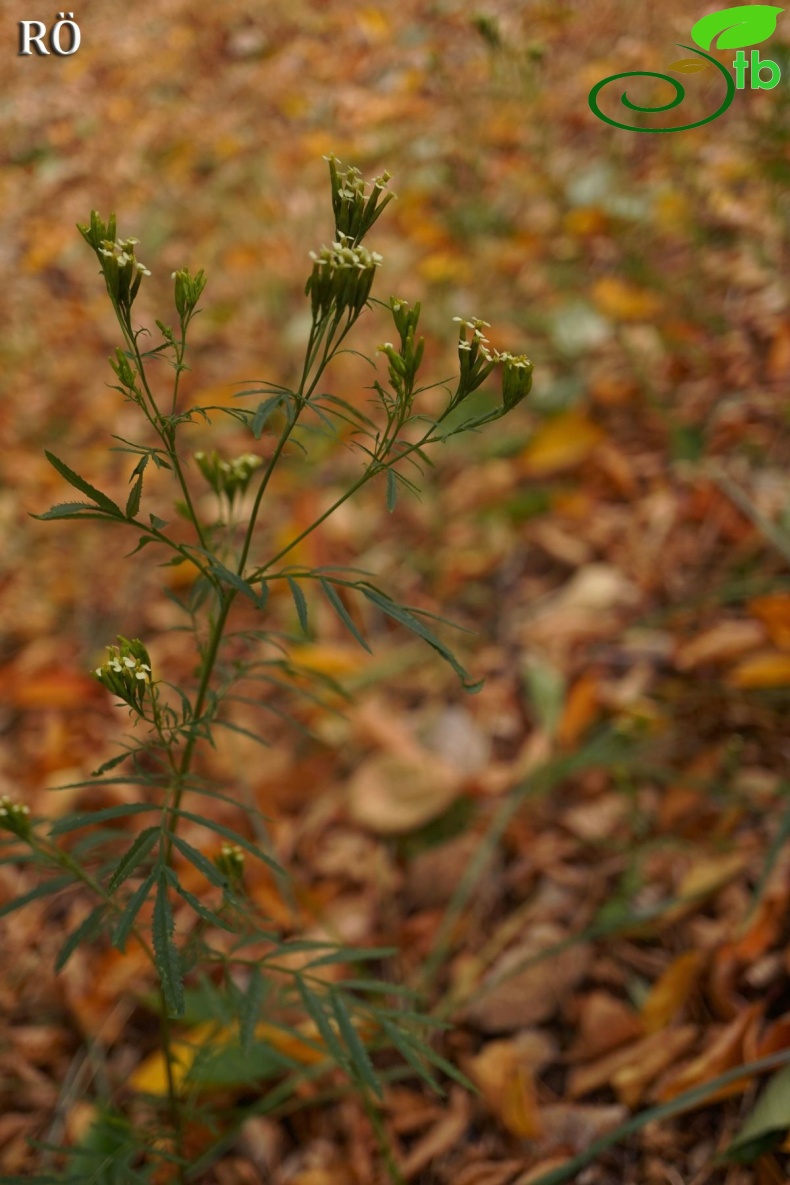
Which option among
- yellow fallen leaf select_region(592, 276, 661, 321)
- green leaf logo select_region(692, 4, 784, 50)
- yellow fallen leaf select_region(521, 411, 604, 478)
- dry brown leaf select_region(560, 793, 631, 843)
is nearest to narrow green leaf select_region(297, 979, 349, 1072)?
dry brown leaf select_region(560, 793, 631, 843)

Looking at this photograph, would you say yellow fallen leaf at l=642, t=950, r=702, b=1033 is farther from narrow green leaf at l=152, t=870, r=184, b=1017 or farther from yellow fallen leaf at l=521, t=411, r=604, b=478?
yellow fallen leaf at l=521, t=411, r=604, b=478

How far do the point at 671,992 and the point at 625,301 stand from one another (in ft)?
5.25

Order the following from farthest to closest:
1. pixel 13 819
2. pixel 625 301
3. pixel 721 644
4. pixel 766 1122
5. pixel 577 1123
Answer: pixel 625 301
pixel 721 644
pixel 577 1123
pixel 766 1122
pixel 13 819

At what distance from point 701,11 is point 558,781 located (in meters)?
2.49

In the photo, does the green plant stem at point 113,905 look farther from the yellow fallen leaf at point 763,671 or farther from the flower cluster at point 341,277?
the yellow fallen leaf at point 763,671

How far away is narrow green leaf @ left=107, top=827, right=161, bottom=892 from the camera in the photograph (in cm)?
65

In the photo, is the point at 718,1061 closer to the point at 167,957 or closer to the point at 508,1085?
the point at 508,1085

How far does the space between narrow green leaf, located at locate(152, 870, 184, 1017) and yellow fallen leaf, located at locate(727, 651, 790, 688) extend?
1.05 meters

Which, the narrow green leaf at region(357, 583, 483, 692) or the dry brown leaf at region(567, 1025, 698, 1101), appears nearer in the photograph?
the narrow green leaf at region(357, 583, 483, 692)

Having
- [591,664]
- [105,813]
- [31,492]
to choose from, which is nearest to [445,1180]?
[105,813]

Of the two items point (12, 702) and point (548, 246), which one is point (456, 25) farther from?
point (12, 702)

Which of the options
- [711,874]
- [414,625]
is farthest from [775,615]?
[414,625]

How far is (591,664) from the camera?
1.65 metres

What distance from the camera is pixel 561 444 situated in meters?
2.02
